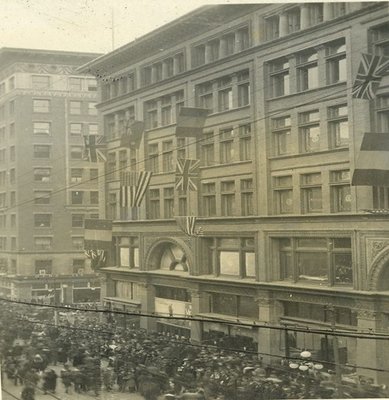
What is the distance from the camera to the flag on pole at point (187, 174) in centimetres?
870

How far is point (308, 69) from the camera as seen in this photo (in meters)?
8.20

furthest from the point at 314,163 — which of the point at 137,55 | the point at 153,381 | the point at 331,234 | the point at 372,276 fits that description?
the point at 153,381

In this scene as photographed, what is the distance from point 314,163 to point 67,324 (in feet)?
16.3

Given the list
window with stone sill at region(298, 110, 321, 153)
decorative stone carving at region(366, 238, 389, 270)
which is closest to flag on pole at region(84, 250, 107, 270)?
window with stone sill at region(298, 110, 321, 153)

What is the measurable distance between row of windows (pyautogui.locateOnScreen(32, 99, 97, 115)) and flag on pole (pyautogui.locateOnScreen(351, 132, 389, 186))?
435 cm

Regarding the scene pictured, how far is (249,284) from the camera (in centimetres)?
832

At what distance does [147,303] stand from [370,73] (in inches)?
200

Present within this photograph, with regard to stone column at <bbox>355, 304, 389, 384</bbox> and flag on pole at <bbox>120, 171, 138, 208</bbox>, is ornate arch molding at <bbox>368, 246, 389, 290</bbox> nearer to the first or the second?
stone column at <bbox>355, 304, 389, 384</bbox>

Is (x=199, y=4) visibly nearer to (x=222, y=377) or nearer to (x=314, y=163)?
(x=314, y=163)

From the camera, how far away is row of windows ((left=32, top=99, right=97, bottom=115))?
8961 mm

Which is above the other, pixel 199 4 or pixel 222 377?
pixel 199 4

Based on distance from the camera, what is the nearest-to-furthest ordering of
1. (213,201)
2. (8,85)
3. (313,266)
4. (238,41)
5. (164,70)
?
(313,266), (238,41), (213,201), (164,70), (8,85)

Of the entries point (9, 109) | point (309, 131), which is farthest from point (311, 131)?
point (9, 109)

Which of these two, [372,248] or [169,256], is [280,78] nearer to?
[372,248]
